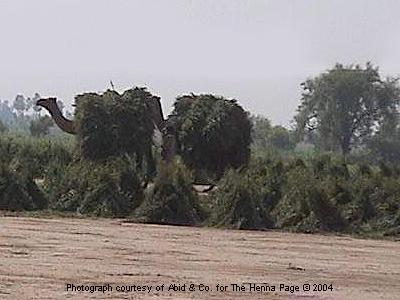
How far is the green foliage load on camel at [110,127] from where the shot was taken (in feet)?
111

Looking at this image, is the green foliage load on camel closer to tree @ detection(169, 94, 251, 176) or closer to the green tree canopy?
tree @ detection(169, 94, 251, 176)

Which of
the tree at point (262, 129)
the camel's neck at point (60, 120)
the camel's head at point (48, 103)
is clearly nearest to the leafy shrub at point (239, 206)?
the camel's neck at point (60, 120)

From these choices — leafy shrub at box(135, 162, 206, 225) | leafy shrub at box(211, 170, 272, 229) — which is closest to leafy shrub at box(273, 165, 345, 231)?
leafy shrub at box(211, 170, 272, 229)

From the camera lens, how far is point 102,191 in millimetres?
29312

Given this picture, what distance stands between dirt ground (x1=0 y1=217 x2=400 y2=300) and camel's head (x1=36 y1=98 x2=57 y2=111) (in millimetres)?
12672

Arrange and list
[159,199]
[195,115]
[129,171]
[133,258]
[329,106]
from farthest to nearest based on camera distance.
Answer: [329,106], [195,115], [129,171], [159,199], [133,258]

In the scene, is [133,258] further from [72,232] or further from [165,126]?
A: [165,126]

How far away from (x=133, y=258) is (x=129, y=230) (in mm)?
6427

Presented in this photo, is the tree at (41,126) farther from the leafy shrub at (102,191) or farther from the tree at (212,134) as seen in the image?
the leafy shrub at (102,191)

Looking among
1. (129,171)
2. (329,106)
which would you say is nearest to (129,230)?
(129,171)

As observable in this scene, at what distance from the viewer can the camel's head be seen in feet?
126

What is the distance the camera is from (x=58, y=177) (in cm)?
3097

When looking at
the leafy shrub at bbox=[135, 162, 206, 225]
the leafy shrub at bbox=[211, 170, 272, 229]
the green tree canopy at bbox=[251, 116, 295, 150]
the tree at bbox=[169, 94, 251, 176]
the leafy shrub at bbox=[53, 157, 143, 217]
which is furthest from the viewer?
the green tree canopy at bbox=[251, 116, 295, 150]

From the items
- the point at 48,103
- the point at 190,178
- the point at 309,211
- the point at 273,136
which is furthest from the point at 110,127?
the point at 273,136
